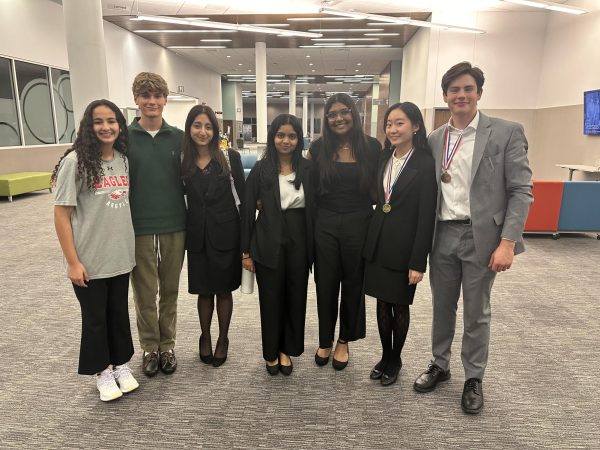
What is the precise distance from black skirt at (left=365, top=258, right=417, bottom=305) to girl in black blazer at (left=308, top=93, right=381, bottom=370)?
13 centimetres

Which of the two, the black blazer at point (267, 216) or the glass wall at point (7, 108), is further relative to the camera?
the glass wall at point (7, 108)

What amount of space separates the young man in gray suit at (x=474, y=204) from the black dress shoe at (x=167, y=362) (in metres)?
1.63

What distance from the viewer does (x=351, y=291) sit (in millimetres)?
2398

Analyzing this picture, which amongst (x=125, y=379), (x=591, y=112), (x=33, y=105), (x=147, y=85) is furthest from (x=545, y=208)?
(x=33, y=105)

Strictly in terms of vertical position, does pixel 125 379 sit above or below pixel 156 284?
below

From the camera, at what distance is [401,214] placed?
2.12m

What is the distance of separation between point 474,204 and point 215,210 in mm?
1351

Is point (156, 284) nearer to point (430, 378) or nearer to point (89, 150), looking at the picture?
point (89, 150)

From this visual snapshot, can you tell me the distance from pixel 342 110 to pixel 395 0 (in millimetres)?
9455

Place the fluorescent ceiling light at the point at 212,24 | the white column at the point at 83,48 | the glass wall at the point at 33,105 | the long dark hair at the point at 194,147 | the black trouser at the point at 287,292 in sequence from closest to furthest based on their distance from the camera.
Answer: the long dark hair at the point at 194,147, the black trouser at the point at 287,292, the white column at the point at 83,48, the glass wall at the point at 33,105, the fluorescent ceiling light at the point at 212,24

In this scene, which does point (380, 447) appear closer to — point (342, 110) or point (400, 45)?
point (342, 110)

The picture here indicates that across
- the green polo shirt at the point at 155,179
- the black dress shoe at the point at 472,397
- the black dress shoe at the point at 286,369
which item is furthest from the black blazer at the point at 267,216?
the black dress shoe at the point at 472,397

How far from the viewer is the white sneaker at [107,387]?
7.21 feet

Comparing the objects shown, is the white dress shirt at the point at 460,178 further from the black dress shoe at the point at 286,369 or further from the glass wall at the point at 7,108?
the glass wall at the point at 7,108
